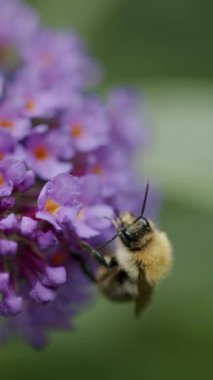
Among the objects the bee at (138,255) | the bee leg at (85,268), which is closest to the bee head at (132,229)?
the bee at (138,255)

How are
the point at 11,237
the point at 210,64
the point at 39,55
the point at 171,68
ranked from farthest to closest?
the point at 210,64 → the point at 171,68 → the point at 39,55 → the point at 11,237

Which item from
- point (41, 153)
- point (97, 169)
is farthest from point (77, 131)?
point (41, 153)

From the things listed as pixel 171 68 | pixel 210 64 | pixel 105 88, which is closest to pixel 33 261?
pixel 105 88

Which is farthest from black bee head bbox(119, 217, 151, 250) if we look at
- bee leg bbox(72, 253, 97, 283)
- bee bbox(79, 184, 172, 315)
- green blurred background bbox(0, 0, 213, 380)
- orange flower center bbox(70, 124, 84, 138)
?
green blurred background bbox(0, 0, 213, 380)

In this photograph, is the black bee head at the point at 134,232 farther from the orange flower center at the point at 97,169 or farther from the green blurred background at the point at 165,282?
the green blurred background at the point at 165,282

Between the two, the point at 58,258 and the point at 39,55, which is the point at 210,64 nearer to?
the point at 39,55

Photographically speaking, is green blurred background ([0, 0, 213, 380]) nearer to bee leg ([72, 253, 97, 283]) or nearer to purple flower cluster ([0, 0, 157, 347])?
purple flower cluster ([0, 0, 157, 347])
